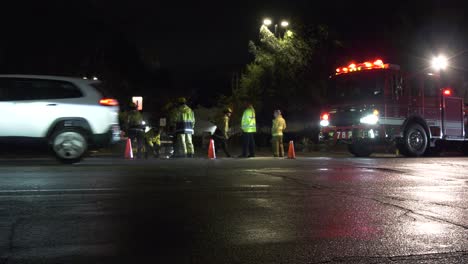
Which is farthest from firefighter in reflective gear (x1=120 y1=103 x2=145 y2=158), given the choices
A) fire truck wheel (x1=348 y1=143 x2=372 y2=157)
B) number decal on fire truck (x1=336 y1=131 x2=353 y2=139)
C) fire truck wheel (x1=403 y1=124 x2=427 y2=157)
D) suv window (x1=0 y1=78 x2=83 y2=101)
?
fire truck wheel (x1=403 y1=124 x2=427 y2=157)

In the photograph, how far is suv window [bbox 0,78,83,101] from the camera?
1118cm

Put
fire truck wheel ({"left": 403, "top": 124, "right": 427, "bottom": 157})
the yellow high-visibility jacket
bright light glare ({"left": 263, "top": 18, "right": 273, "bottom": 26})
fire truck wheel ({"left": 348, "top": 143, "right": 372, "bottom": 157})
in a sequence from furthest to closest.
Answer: bright light glare ({"left": 263, "top": 18, "right": 273, "bottom": 26}) < fire truck wheel ({"left": 348, "top": 143, "right": 372, "bottom": 157}) < fire truck wheel ({"left": 403, "top": 124, "right": 427, "bottom": 157}) < the yellow high-visibility jacket

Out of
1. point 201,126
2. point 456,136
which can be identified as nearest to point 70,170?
point 456,136

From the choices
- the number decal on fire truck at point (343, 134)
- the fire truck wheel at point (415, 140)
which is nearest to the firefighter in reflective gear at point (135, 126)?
the number decal on fire truck at point (343, 134)

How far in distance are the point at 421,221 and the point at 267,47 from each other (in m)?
24.2

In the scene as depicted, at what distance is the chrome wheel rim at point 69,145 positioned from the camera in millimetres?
11430

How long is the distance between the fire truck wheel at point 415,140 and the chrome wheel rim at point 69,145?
32.1 feet

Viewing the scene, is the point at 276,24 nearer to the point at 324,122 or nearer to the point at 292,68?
the point at 292,68

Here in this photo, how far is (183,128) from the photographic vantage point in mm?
15234

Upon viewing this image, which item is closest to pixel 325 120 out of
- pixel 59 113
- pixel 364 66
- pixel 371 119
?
pixel 371 119

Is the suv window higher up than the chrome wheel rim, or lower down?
higher up

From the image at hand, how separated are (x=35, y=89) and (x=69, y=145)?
4.44 ft

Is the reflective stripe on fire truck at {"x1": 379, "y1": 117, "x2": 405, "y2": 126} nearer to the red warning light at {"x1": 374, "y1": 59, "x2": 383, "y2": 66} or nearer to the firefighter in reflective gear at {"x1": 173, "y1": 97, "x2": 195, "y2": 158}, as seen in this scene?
the red warning light at {"x1": 374, "y1": 59, "x2": 383, "y2": 66}

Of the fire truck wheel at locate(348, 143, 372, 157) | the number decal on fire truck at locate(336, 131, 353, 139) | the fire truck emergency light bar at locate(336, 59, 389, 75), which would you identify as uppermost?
the fire truck emergency light bar at locate(336, 59, 389, 75)
